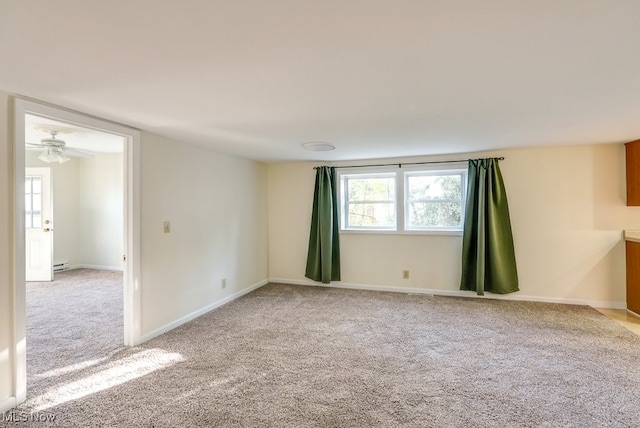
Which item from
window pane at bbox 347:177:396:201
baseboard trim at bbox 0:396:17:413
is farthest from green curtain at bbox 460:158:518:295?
baseboard trim at bbox 0:396:17:413

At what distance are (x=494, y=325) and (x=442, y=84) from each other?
2750 millimetres

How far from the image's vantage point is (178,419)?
1927 millimetres

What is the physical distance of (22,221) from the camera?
2.17 m

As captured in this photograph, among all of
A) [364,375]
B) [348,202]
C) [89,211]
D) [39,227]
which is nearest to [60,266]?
[39,227]

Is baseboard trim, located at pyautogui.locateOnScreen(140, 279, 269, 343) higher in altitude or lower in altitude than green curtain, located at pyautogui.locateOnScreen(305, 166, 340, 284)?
lower

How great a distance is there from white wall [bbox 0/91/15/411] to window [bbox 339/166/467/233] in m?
3.90

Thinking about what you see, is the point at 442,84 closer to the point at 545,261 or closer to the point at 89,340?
the point at 545,261

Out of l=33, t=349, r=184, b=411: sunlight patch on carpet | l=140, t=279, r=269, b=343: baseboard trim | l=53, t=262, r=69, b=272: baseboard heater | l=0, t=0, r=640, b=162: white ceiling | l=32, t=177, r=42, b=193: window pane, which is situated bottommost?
l=33, t=349, r=184, b=411: sunlight patch on carpet

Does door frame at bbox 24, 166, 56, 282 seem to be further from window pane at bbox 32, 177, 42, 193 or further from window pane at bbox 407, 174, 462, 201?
window pane at bbox 407, 174, 462, 201

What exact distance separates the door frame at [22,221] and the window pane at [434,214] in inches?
145

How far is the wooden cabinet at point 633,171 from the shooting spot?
3.69 metres

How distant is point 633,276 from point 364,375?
12.1 ft

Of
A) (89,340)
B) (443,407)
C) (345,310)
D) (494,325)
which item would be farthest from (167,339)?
(494,325)

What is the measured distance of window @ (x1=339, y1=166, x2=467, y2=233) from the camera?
470 cm
